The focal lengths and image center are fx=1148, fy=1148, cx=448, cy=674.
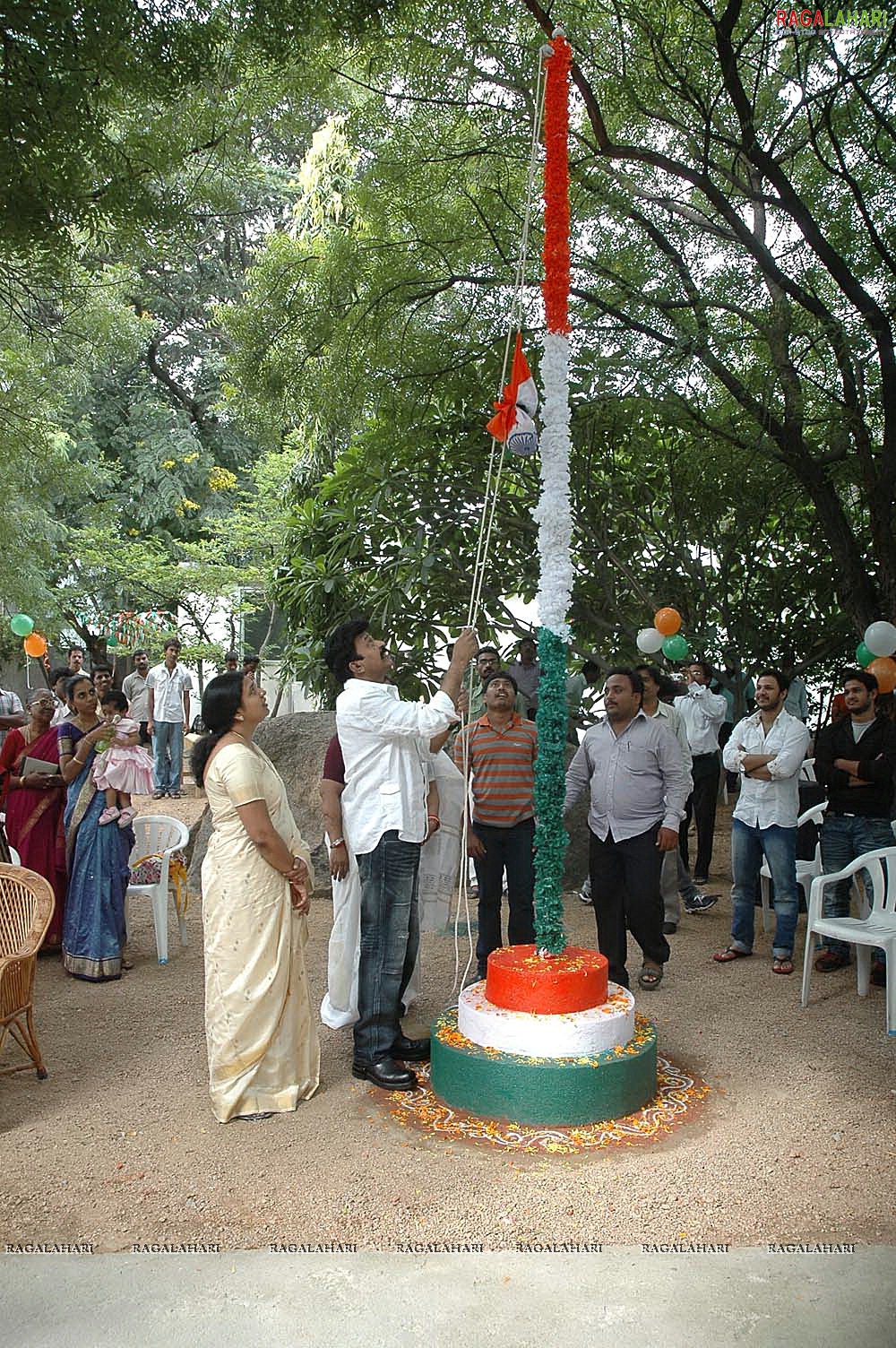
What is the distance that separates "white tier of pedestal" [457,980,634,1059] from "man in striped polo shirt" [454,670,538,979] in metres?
1.39

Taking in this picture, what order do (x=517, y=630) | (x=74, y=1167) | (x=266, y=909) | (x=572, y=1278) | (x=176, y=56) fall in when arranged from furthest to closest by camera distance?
(x=517, y=630)
(x=176, y=56)
(x=266, y=909)
(x=74, y=1167)
(x=572, y=1278)

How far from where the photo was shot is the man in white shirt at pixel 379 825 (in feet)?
15.7

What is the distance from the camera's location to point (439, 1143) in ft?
14.1

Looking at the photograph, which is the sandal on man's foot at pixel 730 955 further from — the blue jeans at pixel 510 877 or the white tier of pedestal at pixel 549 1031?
the white tier of pedestal at pixel 549 1031

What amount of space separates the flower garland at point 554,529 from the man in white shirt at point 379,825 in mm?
491

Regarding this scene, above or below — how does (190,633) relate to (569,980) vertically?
above

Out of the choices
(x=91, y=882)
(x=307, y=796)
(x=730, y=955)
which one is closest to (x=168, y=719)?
(x=307, y=796)

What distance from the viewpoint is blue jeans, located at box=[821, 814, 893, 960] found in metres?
6.41

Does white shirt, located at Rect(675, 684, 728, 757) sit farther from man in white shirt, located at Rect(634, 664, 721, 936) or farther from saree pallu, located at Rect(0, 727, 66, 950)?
saree pallu, located at Rect(0, 727, 66, 950)

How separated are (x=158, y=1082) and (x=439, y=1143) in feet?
4.54

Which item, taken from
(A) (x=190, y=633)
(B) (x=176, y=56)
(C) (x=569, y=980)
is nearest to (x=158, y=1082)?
(C) (x=569, y=980)

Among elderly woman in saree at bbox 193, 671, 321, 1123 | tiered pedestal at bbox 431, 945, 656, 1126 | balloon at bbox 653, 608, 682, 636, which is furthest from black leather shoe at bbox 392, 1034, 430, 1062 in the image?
balloon at bbox 653, 608, 682, 636

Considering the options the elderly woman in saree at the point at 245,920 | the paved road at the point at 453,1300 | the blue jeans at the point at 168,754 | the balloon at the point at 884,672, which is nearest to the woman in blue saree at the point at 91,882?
the elderly woman in saree at the point at 245,920

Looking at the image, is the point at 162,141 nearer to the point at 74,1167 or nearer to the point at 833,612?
the point at 74,1167
